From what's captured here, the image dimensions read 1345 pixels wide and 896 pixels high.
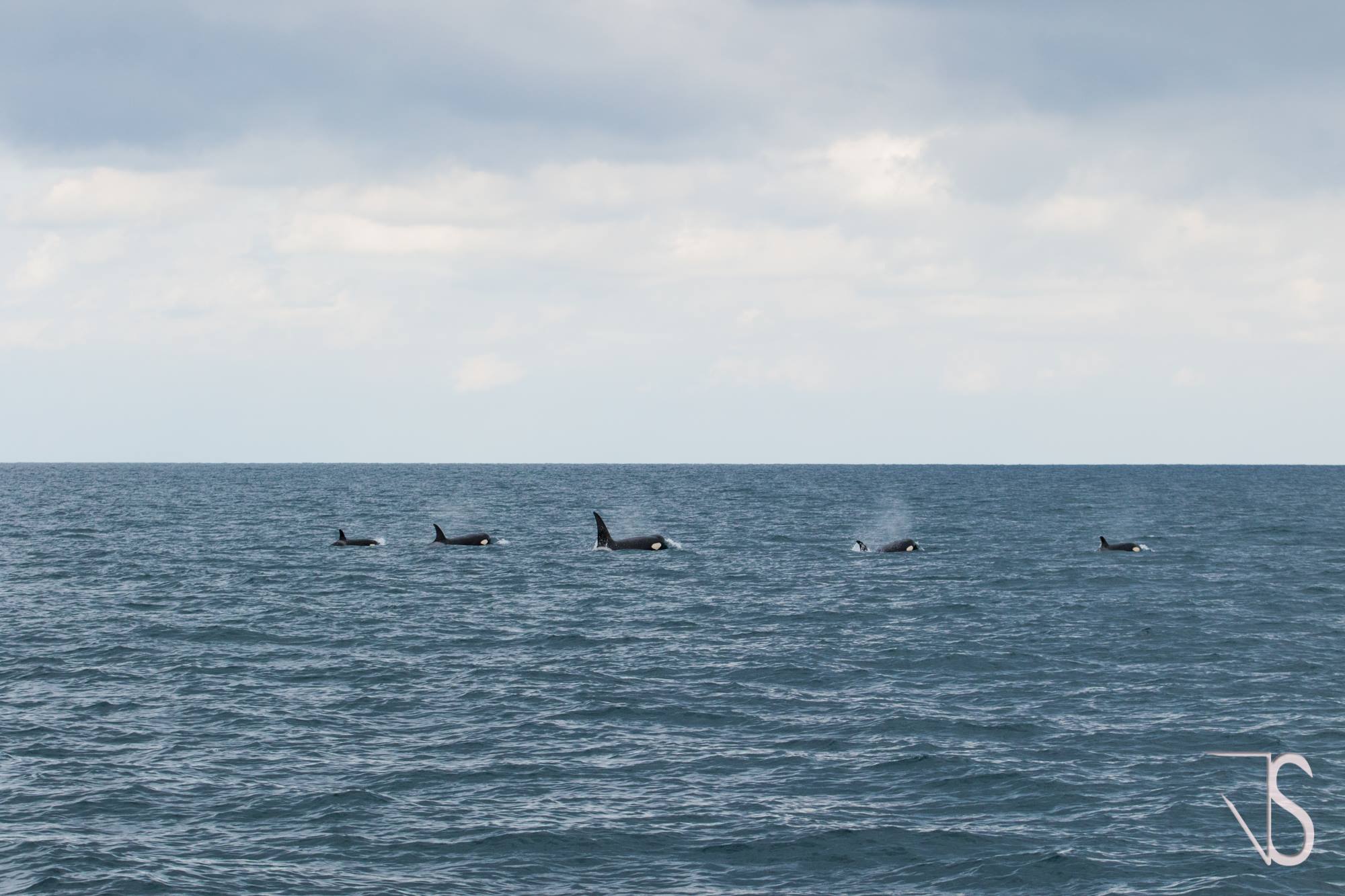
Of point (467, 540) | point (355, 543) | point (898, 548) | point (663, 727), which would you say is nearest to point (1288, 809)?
point (663, 727)

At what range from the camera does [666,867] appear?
18922mm

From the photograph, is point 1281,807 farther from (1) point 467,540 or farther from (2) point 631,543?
(1) point 467,540

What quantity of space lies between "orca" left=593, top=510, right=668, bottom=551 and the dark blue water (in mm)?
9711

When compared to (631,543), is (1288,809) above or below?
below

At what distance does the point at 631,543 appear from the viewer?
73.3 m

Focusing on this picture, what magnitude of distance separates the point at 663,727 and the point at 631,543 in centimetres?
4577

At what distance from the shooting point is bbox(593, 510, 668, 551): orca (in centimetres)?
7275

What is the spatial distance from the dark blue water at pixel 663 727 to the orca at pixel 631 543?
31.9 ft

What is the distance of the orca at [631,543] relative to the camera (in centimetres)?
7275

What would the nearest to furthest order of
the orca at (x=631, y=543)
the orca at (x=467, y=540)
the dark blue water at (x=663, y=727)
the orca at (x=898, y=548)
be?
the dark blue water at (x=663, y=727)
the orca at (x=898, y=548)
the orca at (x=631, y=543)
the orca at (x=467, y=540)

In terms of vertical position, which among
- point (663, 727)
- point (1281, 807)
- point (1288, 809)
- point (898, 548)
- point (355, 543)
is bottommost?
point (663, 727)

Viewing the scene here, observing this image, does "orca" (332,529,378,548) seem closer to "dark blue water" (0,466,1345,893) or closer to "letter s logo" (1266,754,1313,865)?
"dark blue water" (0,466,1345,893)

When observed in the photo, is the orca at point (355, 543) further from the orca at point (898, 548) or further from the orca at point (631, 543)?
the orca at point (898, 548)

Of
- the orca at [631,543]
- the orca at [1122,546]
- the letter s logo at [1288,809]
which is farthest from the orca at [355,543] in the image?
the letter s logo at [1288,809]
